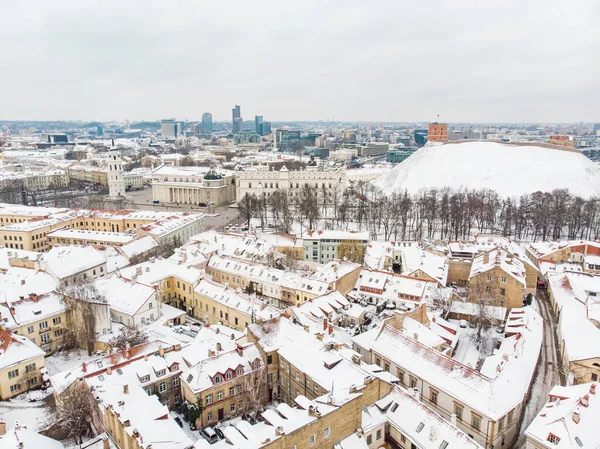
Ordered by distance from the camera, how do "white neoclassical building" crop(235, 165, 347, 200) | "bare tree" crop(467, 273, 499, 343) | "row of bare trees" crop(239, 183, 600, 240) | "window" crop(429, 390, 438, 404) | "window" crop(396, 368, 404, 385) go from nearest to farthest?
"window" crop(429, 390, 438, 404)
"window" crop(396, 368, 404, 385)
"bare tree" crop(467, 273, 499, 343)
"row of bare trees" crop(239, 183, 600, 240)
"white neoclassical building" crop(235, 165, 347, 200)

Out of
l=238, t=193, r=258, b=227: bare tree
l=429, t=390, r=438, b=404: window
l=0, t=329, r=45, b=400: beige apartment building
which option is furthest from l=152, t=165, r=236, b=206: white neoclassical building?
l=429, t=390, r=438, b=404: window

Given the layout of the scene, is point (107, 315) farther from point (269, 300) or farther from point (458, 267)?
point (458, 267)

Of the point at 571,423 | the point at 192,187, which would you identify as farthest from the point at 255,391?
the point at 192,187

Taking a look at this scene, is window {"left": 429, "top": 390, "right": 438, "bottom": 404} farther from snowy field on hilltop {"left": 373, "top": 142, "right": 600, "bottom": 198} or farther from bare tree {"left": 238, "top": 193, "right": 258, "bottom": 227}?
snowy field on hilltop {"left": 373, "top": 142, "right": 600, "bottom": 198}

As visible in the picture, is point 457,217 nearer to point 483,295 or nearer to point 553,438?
point 483,295

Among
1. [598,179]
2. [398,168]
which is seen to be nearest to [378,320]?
[398,168]

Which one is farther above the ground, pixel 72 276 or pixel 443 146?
pixel 443 146
